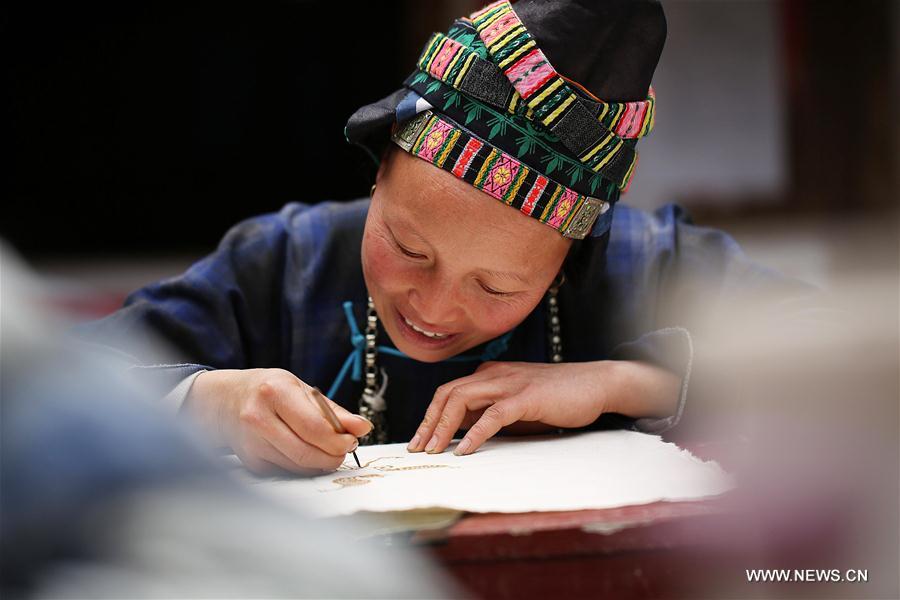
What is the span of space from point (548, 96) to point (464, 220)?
182 mm

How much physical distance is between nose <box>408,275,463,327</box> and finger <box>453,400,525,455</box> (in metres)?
0.13

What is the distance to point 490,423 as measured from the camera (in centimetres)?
110

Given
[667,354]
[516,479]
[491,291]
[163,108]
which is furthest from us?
[163,108]

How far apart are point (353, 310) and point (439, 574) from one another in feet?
2.65

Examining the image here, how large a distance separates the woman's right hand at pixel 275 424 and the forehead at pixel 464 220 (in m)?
0.27

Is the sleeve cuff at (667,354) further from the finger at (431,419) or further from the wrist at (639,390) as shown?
the finger at (431,419)

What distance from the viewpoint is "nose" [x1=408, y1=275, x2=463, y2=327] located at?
1141mm

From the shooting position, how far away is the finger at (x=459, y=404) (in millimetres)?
1100

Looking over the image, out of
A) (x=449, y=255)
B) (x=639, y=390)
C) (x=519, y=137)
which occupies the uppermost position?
(x=519, y=137)

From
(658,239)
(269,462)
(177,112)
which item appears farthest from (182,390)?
(177,112)

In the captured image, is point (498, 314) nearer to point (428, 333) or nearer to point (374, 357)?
point (428, 333)

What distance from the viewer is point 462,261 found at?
1.12 metres

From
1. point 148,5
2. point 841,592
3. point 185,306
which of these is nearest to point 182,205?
point 148,5

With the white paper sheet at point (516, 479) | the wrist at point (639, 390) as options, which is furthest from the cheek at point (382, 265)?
the wrist at point (639, 390)
